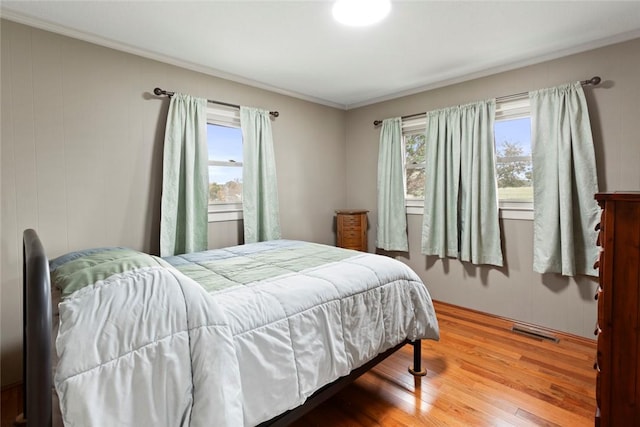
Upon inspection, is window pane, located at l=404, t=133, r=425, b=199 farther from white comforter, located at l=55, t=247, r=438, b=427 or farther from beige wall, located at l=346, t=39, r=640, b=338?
white comforter, located at l=55, t=247, r=438, b=427

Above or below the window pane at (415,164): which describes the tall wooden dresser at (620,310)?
below

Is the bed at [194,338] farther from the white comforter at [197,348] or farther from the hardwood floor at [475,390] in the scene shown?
the hardwood floor at [475,390]

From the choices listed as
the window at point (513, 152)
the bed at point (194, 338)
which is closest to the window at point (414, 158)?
the window at point (513, 152)

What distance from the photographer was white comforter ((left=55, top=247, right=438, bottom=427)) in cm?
91

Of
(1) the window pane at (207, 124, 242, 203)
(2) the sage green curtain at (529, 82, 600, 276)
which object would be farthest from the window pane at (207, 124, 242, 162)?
(2) the sage green curtain at (529, 82, 600, 276)

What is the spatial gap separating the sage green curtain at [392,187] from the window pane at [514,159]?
1.01 m

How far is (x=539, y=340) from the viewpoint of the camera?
103 inches

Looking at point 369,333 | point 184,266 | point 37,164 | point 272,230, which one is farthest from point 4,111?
point 369,333

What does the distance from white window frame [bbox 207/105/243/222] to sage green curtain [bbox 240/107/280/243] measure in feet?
0.30

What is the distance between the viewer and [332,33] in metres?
2.30

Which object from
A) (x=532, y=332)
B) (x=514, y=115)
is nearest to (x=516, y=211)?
(x=514, y=115)

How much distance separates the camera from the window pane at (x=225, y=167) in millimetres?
3096

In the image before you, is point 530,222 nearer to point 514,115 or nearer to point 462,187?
point 462,187

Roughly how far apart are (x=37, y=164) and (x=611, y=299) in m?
3.28
